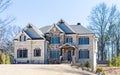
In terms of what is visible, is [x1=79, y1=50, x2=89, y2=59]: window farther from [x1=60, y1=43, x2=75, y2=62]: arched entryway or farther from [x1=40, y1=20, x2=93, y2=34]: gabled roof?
[x1=40, y1=20, x2=93, y2=34]: gabled roof

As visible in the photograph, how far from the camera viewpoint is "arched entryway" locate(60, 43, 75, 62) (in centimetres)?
4803

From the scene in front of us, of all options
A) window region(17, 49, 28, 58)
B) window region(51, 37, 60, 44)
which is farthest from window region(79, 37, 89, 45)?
window region(17, 49, 28, 58)

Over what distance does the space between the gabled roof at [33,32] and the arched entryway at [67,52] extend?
143 inches

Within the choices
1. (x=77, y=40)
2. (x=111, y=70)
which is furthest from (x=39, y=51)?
(x=111, y=70)

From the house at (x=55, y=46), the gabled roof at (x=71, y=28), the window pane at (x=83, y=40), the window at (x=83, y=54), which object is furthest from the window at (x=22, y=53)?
the window pane at (x=83, y=40)

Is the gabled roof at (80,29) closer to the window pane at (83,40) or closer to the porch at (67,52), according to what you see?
the window pane at (83,40)

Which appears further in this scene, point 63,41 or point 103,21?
point 103,21

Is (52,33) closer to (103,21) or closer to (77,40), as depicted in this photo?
(77,40)

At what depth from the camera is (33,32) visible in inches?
1946

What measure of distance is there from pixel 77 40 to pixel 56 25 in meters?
3.89

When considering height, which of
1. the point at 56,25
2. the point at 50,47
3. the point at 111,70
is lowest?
the point at 111,70

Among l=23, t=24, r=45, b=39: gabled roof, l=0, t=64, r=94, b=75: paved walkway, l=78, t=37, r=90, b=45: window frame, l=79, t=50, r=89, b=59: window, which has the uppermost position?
l=23, t=24, r=45, b=39: gabled roof

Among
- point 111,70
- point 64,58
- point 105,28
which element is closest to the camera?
point 111,70

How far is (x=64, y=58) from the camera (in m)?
48.3
